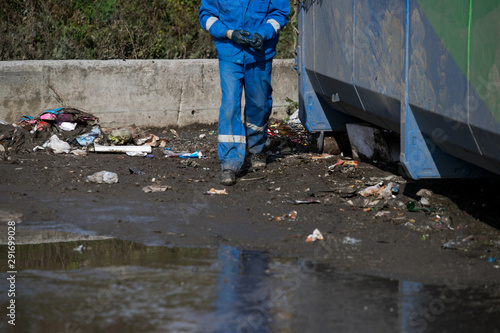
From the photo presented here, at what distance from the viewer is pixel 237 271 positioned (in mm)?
3410

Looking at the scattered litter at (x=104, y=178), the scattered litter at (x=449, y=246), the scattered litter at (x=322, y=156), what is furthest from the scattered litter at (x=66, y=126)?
the scattered litter at (x=449, y=246)

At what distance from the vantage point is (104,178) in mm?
5480

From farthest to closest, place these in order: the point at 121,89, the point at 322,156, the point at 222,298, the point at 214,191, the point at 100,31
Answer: the point at 100,31 → the point at 121,89 → the point at 322,156 → the point at 214,191 → the point at 222,298

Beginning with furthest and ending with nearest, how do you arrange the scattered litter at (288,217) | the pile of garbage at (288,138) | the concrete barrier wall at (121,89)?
the concrete barrier wall at (121,89)
the pile of garbage at (288,138)
the scattered litter at (288,217)

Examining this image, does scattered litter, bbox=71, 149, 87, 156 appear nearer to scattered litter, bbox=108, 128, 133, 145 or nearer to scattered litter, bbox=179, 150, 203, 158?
scattered litter, bbox=108, 128, 133, 145

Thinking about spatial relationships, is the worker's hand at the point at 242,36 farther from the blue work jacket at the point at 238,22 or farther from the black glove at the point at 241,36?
the blue work jacket at the point at 238,22

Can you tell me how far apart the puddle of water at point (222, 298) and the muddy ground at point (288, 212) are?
21cm

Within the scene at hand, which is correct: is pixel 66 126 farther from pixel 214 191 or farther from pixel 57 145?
pixel 214 191

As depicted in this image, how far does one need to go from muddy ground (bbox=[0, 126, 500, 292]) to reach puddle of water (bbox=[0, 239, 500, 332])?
0.21 metres

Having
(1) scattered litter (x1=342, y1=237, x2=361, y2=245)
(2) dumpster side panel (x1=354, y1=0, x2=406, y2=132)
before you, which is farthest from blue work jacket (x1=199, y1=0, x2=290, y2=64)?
(1) scattered litter (x1=342, y1=237, x2=361, y2=245)

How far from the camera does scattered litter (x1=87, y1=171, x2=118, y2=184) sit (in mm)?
5469

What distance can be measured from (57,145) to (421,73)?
168 inches

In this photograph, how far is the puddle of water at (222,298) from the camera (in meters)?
→ 2.74

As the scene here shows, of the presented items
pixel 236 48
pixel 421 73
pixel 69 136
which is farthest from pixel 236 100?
pixel 69 136
